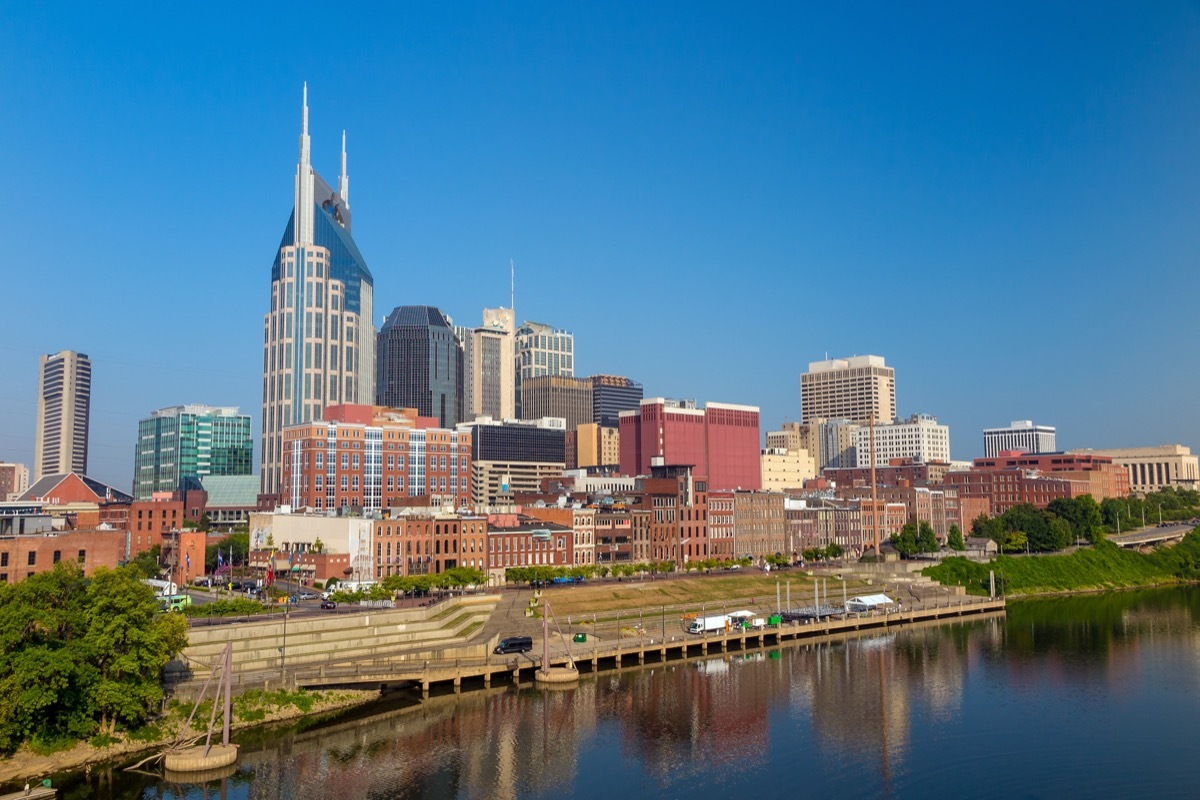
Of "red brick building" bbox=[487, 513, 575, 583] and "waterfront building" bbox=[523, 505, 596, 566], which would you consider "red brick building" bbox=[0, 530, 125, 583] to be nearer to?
"red brick building" bbox=[487, 513, 575, 583]

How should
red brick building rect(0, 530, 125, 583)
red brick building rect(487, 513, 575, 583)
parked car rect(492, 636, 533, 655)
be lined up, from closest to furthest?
red brick building rect(0, 530, 125, 583) < parked car rect(492, 636, 533, 655) < red brick building rect(487, 513, 575, 583)

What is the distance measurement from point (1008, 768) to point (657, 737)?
2478 centimetres

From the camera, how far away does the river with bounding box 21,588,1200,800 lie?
2729 inches

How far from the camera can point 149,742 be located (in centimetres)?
7531

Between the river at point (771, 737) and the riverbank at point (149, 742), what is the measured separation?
1.79m

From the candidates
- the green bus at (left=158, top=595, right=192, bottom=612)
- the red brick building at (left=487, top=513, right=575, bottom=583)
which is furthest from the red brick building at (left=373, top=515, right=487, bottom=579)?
the green bus at (left=158, top=595, right=192, bottom=612)

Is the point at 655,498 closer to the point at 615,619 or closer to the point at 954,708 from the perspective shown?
the point at 615,619

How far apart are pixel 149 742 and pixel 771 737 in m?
44.8

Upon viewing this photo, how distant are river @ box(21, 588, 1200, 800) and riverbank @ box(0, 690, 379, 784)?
1793mm

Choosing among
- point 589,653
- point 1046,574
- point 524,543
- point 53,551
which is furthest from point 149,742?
point 1046,574

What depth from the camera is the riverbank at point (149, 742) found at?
229 ft

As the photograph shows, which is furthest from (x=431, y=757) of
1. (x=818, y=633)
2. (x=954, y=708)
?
(x=818, y=633)

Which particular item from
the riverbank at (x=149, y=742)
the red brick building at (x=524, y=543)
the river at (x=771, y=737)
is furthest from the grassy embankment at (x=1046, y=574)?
the riverbank at (x=149, y=742)

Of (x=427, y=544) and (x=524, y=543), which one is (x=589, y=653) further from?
(x=524, y=543)
